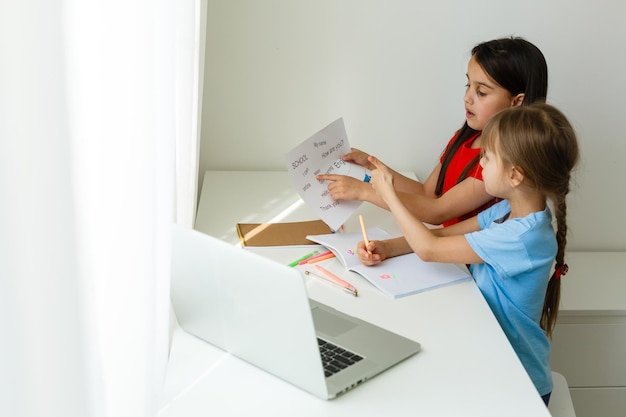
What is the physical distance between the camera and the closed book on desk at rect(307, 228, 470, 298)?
5.02 ft

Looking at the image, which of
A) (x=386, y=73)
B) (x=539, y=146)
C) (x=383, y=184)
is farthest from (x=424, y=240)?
(x=386, y=73)

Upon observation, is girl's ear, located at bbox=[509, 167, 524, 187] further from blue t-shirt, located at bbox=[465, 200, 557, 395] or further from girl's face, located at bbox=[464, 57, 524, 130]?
girl's face, located at bbox=[464, 57, 524, 130]

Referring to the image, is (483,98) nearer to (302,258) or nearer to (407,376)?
(302,258)

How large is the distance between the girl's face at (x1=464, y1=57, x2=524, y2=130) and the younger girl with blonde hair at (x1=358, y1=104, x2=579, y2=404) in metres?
0.30

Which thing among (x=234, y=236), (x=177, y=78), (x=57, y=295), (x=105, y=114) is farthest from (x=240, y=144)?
(x=57, y=295)

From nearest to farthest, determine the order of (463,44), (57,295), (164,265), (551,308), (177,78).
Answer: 1. (57,295)
2. (164,265)
3. (177,78)
4. (551,308)
5. (463,44)

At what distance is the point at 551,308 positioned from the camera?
1.72m

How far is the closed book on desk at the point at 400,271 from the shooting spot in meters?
1.53

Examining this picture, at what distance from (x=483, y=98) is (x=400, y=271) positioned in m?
0.51

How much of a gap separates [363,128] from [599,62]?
722 mm

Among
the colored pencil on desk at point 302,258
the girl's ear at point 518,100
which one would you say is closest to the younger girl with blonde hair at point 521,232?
the colored pencil on desk at point 302,258

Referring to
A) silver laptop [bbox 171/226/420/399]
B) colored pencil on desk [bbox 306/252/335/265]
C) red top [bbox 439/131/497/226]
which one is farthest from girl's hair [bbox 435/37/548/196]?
silver laptop [bbox 171/226/420/399]

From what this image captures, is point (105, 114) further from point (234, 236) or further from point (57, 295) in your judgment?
point (234, 236)

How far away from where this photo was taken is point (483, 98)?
1854mm
